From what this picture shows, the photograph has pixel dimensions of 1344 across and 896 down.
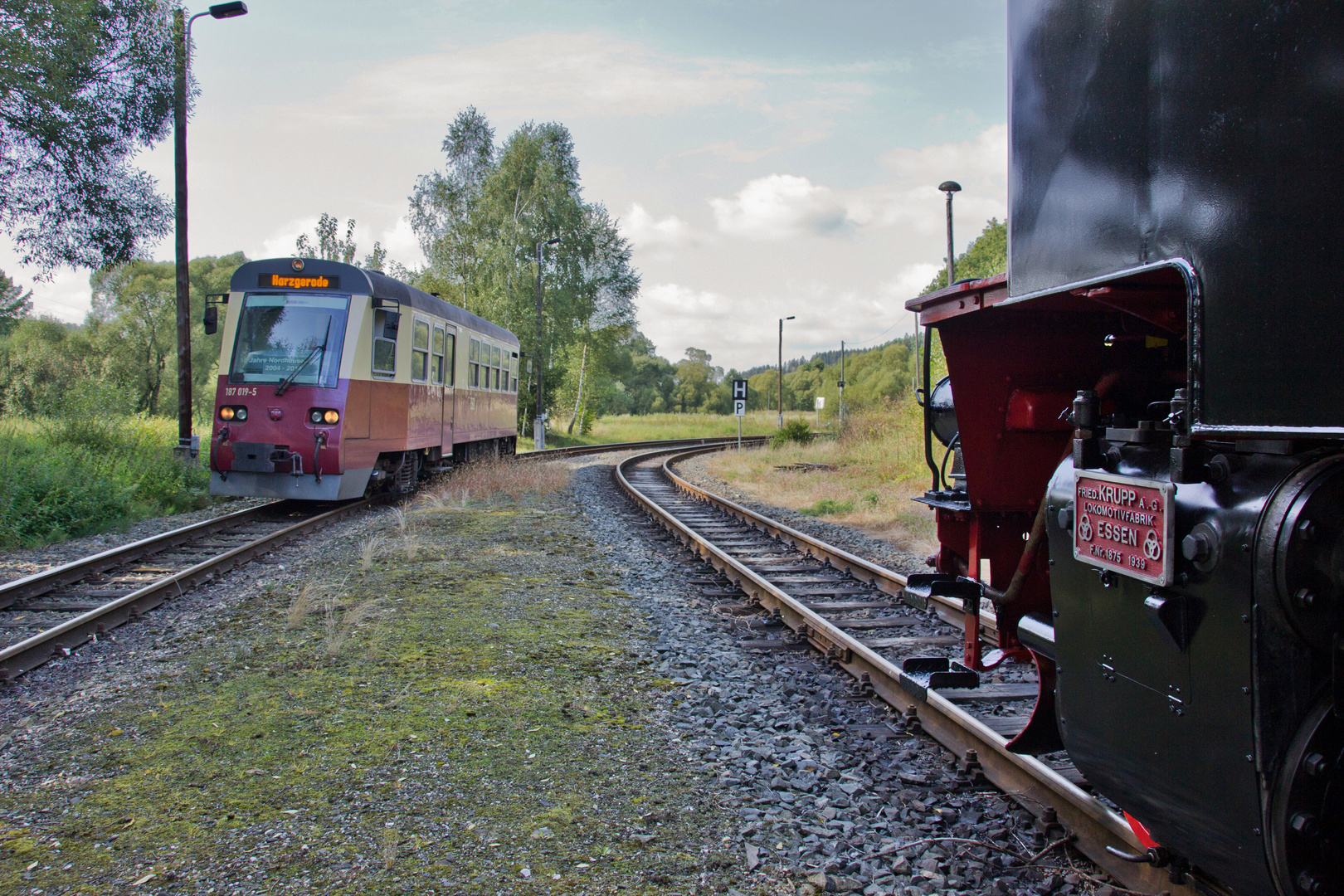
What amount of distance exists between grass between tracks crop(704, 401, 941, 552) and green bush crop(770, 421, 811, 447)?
16.4 inches

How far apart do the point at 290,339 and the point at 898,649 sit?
861 cm

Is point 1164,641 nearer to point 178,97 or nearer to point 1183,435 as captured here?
point 1183,435

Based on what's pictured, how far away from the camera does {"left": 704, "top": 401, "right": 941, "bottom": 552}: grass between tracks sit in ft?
37.1

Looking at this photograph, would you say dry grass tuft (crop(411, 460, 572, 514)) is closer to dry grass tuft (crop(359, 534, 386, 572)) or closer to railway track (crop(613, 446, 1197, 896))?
dry grass tuft (crop(359, 534, 386, 572))

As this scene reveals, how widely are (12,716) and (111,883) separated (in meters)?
2.07

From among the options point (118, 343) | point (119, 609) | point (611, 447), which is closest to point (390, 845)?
point (119, 609)

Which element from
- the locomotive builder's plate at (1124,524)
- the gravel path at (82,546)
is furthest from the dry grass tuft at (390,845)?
the gravel path at (82,546)

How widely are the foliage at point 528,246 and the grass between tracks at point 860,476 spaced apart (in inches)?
452

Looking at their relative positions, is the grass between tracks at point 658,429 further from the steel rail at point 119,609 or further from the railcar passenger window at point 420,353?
the steel rail at point 119,609

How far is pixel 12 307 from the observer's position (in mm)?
42562

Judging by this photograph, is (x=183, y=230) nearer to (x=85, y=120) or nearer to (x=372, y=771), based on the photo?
(x=85, y=120)

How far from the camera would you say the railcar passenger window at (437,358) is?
1294 cm

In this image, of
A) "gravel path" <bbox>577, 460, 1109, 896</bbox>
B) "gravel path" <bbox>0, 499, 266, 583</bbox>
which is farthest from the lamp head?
"gravel path" <bbox>577, 460, 1109, 896</bbox>

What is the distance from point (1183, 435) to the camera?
6.07 feet
